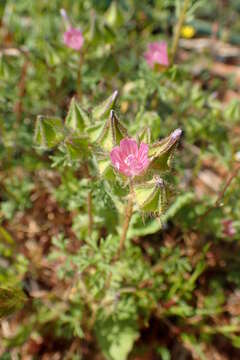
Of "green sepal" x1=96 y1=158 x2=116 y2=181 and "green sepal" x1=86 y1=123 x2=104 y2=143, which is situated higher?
"green sepal" x1=86 y1=123 x2=104 y2=143

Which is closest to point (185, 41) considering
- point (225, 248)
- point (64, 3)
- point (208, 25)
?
point (208, 25)

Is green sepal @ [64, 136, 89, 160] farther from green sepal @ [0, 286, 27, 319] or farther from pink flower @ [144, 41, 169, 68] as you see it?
pink flower @ [144, 41, 169, 68]

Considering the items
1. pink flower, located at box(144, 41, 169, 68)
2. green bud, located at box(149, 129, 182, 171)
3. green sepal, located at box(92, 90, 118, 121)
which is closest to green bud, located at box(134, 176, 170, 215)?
green bud, located at box(149, 129, 182, 171)

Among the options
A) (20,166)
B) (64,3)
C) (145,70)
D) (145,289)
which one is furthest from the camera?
A: (64,3)

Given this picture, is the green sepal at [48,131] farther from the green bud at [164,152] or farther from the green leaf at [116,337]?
the green leaf at [116,337]

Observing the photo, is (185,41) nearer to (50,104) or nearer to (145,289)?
(50,104)

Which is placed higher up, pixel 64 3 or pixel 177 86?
pixel 64 3

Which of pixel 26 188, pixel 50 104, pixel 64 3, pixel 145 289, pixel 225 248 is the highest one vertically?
pixel 64 3

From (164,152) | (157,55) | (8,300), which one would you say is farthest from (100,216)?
(157,55)
